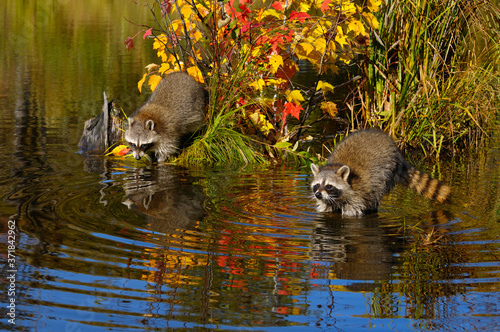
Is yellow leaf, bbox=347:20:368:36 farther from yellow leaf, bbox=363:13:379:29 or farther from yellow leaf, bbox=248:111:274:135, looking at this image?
yellow leaf, bbox=248:111:274:135

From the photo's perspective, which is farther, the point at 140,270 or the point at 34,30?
the point at 34,30

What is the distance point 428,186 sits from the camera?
664cm

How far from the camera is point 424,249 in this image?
517cm

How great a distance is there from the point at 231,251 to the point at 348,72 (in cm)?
402

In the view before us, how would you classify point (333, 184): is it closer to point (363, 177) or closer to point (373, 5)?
point (363, 177)

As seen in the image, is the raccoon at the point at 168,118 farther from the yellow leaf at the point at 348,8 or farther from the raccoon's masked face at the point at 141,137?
the yellow leaf at the point at 348,8

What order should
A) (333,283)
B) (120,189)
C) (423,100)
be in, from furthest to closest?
(423,100) < (120,189) < (333,283)

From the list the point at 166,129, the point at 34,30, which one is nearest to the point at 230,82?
the point at 166,129

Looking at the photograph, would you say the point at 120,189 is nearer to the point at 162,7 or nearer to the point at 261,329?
the point at 162,7

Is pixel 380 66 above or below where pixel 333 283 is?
above

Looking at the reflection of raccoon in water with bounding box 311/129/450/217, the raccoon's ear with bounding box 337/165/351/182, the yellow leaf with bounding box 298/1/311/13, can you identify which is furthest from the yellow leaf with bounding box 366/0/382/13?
the raccoon's ear with bounding box 337/165/351/182

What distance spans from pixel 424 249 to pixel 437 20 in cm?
402

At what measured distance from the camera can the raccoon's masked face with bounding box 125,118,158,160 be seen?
8.70 m

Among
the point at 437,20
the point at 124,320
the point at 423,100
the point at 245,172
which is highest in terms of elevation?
the point at 437,20
